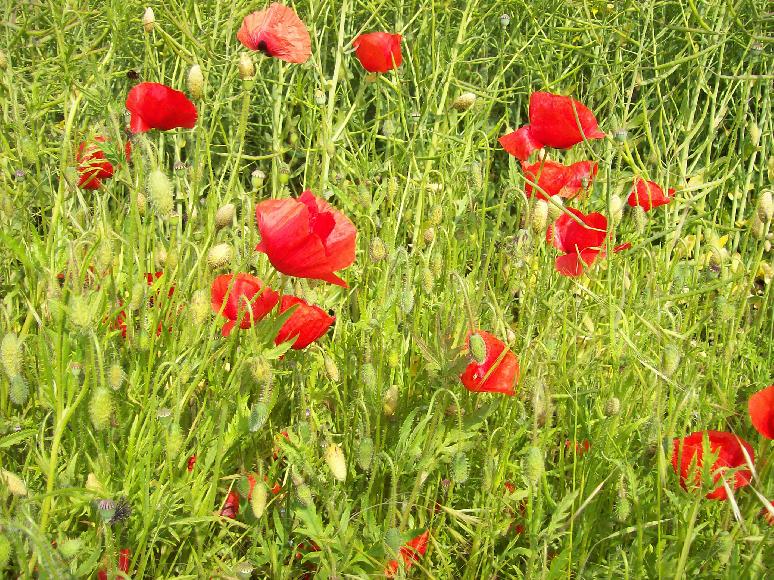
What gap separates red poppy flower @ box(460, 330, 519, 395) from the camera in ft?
4.05

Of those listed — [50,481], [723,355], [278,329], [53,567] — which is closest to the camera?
[53,567]

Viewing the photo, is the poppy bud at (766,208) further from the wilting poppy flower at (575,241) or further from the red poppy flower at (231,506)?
the red poppy flower at (231,506)

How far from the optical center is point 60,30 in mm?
1784

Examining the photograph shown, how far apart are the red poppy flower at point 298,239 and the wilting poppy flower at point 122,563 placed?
1.45 feet

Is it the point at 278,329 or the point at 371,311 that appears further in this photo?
the point at 371,311

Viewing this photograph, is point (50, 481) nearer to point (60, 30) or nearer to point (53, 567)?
point (53, 567)

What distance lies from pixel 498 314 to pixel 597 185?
111 centimetres

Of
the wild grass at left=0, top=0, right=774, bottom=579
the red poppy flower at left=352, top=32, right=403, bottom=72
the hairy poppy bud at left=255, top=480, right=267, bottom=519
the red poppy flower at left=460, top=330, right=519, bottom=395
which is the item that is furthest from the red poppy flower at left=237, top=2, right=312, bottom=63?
the hairy poppy bud at left=255, top=480, right=267, bottom=519

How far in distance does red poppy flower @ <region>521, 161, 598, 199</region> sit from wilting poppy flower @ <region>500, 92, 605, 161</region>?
0.16 feet

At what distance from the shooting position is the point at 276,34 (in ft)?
5.28

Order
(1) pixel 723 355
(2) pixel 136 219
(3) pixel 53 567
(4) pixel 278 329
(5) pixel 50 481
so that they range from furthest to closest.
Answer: (1) pixel 723 355
(2) pixel 136 219
(4) pixel 278 329
(5) pixel 50 481
(3) pixel 53 567

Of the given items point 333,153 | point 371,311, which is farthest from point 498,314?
point 333,153

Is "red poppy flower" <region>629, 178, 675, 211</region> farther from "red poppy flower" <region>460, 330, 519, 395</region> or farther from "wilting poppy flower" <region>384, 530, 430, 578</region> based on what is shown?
"wilting poppy flower" <region>384, 530, 430, 578</region>

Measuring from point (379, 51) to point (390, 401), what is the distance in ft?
2.87
